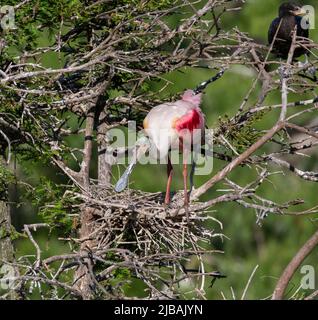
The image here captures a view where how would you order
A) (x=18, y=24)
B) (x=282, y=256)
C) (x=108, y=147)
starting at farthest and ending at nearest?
1. (x=282, y=256)
2. (x=108, y=147)
3. (x=18, y=24)

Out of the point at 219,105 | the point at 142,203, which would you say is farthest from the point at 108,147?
the point at 219,105

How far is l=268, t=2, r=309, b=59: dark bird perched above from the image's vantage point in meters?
7.18

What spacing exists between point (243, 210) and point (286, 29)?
5.86 meters

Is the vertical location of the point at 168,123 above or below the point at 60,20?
below

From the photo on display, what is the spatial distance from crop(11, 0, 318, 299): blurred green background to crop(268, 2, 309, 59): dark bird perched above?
141 inches

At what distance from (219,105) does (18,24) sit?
20.5ft

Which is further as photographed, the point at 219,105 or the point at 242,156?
the point at 219,105

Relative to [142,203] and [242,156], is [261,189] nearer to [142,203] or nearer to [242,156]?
[142,203]

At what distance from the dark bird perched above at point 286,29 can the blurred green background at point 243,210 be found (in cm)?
358

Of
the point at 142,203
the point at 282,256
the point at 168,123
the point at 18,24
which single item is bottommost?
the point at 282,256

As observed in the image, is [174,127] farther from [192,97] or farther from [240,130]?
[240,130]

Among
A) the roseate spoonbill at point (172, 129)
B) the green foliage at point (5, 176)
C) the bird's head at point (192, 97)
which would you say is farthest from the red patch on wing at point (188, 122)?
the green foliage at point (5, 176)

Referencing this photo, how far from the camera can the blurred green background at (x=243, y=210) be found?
11.8 meters
